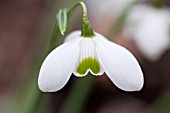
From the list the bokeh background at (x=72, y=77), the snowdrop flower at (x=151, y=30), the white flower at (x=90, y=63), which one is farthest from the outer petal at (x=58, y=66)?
the bokeh background at (x=72, y=77)

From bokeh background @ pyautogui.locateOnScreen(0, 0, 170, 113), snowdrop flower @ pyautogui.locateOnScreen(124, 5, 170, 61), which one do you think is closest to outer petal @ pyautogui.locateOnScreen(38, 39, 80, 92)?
snowdrop flower @ pyautogui.locateOnScreen(124, 5, 170, 61)

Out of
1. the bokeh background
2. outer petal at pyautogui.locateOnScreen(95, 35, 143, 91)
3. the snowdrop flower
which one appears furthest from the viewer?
the bokeh background

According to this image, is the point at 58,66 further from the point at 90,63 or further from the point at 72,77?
the point at 72,77

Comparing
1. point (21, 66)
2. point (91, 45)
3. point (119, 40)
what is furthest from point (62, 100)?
point (91, 45)

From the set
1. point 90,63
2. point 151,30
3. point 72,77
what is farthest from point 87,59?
point 72,77

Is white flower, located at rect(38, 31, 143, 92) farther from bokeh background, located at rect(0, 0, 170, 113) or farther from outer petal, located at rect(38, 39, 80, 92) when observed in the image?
bokeh background, located at rect(0, 0, 170, 113)

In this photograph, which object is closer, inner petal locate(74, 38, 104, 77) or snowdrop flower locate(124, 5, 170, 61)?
inner petal locate(74, 38, 104, 77)
